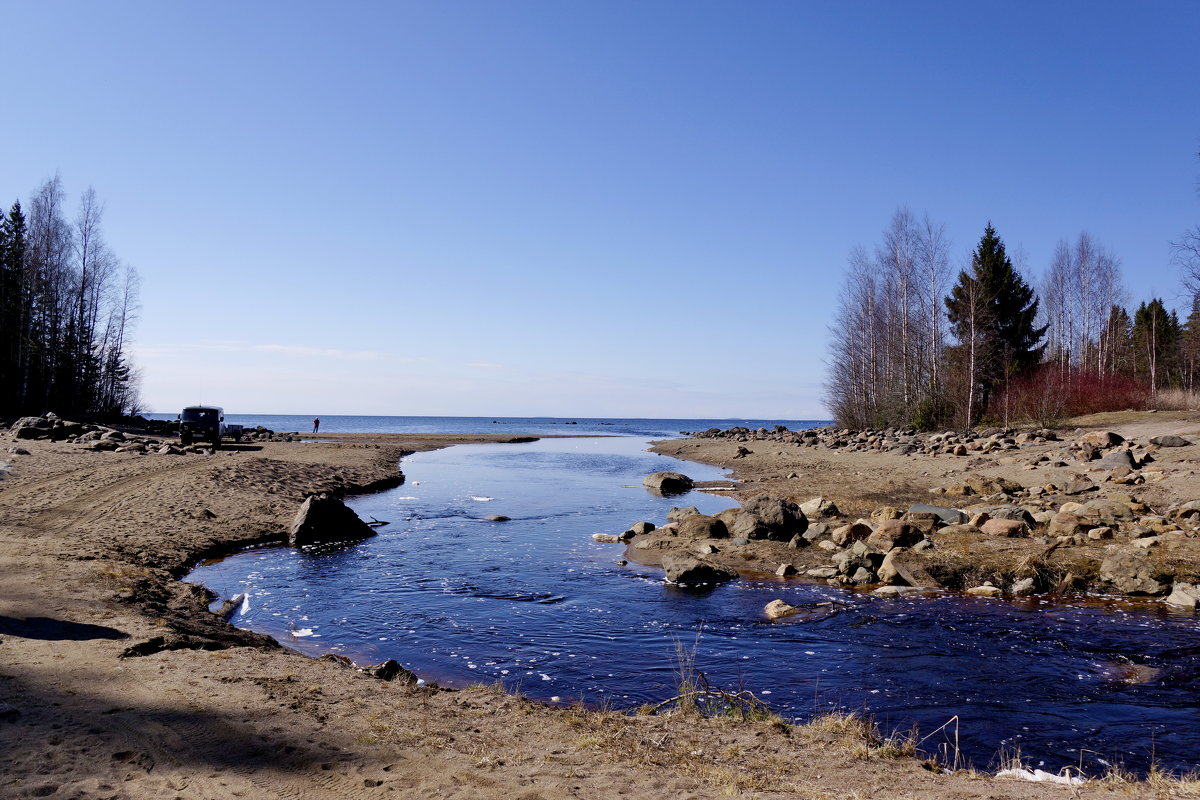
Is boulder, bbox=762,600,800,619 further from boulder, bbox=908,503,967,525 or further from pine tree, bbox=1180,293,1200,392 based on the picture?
pine tree, bbox=1180,293,1200,392

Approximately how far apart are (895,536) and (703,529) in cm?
436

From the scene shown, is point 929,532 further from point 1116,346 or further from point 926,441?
point 1116,346

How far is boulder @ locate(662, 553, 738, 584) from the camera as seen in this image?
1277 centimetres

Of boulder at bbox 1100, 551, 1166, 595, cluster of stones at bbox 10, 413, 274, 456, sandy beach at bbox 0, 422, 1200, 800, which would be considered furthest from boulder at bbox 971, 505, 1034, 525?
cluster of stones at bbox 10, 413, 274, 456

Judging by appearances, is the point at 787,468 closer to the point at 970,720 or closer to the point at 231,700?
the point at 970,720

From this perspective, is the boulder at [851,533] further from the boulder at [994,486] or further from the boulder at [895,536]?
the boulder at [994,486]

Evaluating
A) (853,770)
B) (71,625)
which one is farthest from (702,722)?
(71,625)

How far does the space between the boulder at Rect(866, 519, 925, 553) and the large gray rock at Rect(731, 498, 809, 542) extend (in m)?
1.90

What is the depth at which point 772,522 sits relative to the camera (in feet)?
51.1

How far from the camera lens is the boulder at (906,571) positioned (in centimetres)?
A: 1189

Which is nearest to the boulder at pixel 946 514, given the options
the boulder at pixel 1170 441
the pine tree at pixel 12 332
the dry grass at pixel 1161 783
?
the boulder at pixel 1170 441

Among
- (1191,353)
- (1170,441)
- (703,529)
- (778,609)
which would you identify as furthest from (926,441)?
(1191,353)

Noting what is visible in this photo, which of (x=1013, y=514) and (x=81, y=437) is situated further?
(x=81, y=437)

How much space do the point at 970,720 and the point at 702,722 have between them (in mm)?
2790
